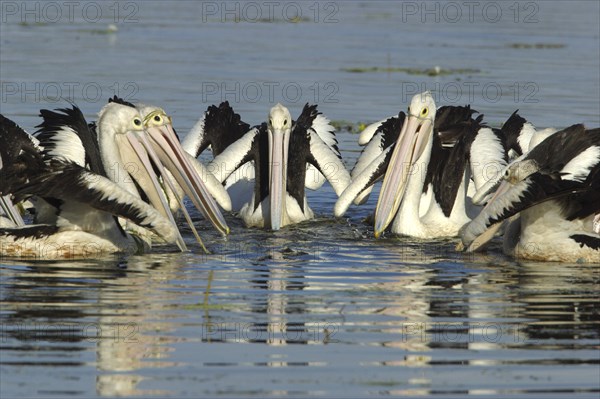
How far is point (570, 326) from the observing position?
6.78m

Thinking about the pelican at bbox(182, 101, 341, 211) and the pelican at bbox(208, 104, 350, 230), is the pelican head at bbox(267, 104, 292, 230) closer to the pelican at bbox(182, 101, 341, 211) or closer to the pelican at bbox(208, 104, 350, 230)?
the pelican at bbox(208, 104, 350, 230)

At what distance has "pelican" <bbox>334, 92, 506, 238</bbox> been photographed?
10000mm

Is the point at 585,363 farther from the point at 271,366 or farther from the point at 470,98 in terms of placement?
the point at 470,98

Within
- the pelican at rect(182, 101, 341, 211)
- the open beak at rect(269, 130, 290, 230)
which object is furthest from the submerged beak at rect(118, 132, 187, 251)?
the pelican at rect(182, 101, 341, 211)

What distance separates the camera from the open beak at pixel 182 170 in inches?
367

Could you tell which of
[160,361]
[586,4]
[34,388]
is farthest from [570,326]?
[586,4]

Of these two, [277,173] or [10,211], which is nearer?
[10,211]

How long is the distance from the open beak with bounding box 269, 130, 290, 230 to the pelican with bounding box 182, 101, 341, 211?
0.95 m

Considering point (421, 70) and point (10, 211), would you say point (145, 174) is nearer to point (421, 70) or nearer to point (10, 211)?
point (10, 211)

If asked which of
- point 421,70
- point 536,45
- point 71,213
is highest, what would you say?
point 536,45

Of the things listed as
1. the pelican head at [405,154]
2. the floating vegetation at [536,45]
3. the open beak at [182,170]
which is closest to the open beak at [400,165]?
the pelican head at [405,154]

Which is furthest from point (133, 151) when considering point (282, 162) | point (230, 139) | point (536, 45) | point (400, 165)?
point (536, 45)

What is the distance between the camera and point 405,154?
32.8 feet

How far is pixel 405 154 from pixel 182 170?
1802 mm
